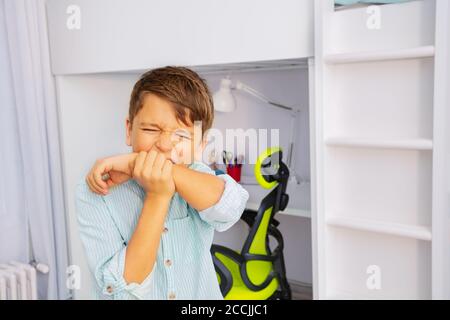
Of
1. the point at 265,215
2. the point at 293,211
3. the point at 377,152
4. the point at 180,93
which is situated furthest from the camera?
the point at 293,211

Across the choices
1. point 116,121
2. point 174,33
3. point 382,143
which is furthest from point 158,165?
point 116,121

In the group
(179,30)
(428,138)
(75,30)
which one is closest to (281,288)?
(428,138)

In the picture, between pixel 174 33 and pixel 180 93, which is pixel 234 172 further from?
pixel 180 93

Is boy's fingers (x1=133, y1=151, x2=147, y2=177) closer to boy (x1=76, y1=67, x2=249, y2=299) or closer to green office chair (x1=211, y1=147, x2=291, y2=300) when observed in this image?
boy (x1=76, y1=67, x2=249, y2=299)

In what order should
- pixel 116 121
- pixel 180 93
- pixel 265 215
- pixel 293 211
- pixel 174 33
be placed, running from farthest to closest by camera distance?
pixel 116 121 → pixel 293 211 → pixel 265 215 → pixel 174 33 → pixel 180 93

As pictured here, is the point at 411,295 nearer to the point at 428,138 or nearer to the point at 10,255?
the point at 428,138

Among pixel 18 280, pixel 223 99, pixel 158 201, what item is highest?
pixel 223 99

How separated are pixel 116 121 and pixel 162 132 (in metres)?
1.72

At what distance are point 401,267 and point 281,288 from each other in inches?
27.7

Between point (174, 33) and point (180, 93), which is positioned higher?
point (174, 33)

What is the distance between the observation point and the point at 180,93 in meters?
0.76

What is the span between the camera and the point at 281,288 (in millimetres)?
2027

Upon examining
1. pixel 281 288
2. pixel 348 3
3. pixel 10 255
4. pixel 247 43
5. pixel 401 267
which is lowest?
pixel 281 288

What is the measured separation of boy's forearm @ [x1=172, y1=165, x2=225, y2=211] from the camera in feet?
2.31
